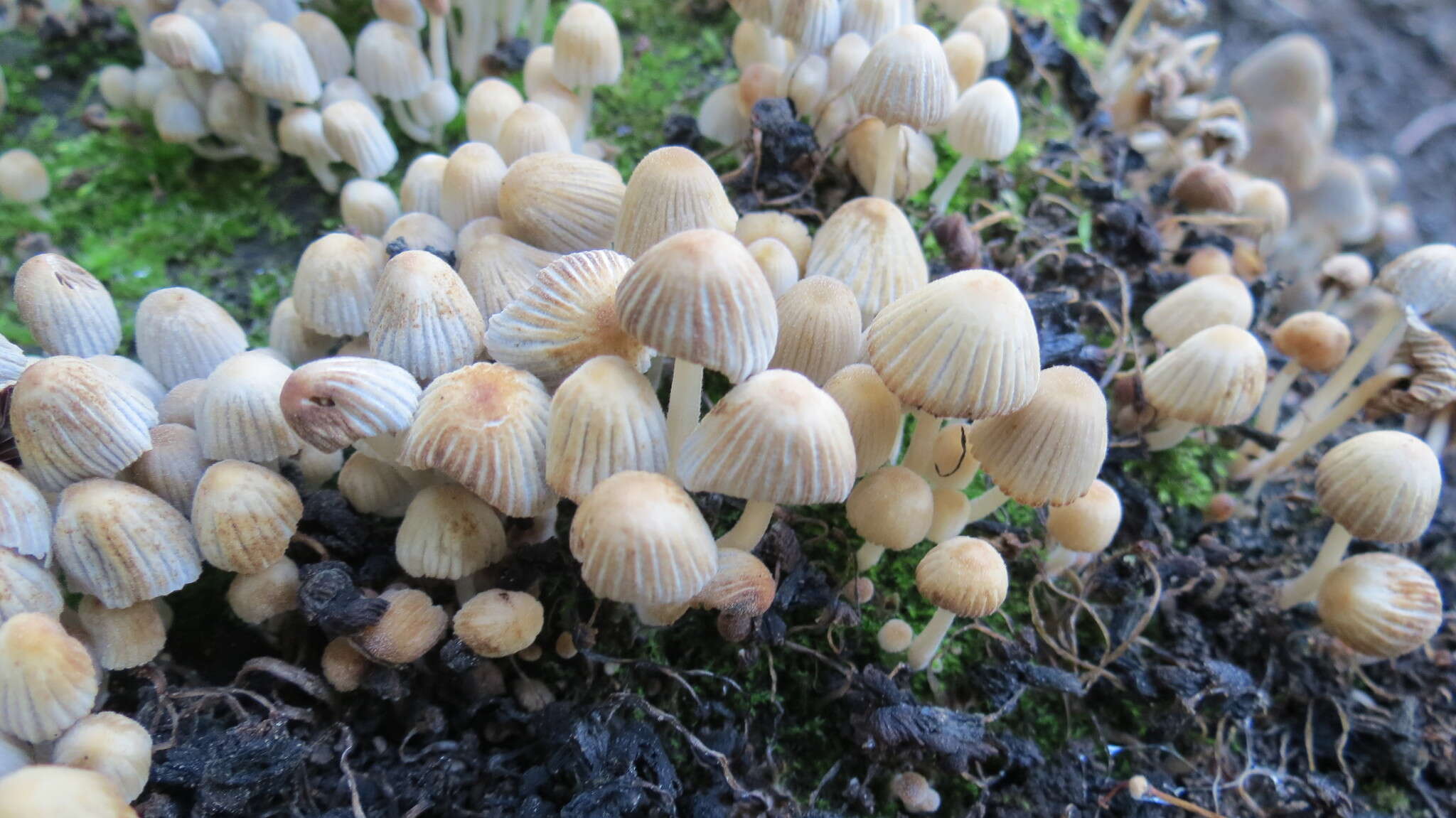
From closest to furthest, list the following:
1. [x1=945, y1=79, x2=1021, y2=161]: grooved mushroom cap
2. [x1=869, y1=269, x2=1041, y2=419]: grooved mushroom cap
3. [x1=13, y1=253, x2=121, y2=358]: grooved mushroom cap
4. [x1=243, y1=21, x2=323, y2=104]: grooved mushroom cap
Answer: [x1=869, y1=269, x2=1041, y2=419]: grooved mushroom cap → [x1=13, y1=253, x2=121, y2=358]: grooved mushroom cap → [x1=945, y1=79, x2=1021, y2=161]: grooved mushroom cap → [x1=243, y1=21, x2=323, y2=104]: grooved mushroom cap

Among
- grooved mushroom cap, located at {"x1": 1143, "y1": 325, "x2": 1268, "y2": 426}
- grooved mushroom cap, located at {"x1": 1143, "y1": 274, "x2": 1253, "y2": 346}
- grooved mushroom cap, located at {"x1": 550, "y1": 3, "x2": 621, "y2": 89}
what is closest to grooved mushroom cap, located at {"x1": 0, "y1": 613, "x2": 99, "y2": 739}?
grooved mushroom cap, located at {"x1": 550, "y1": 3, "x2": 621, "y2": 89}

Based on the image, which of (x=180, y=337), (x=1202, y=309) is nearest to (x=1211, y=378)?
(x=1202, y=309)

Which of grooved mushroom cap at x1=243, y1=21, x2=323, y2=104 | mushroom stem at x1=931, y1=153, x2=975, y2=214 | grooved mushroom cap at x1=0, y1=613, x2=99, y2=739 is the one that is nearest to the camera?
grooved mushroom cap at x1=0, y1=613, x2=99, y2=739

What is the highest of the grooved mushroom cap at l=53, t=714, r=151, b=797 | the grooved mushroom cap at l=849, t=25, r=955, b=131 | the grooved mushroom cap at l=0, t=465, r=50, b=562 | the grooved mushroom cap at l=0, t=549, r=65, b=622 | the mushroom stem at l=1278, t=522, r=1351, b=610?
the grooved mushroom cap at l=849, t=25, r=955, b=131

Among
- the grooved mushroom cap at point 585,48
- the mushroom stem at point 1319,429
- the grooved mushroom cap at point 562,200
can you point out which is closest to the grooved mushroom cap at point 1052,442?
the grooved mushroom cap at point 562,200

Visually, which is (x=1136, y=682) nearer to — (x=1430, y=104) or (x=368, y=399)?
(x=368, y=399)

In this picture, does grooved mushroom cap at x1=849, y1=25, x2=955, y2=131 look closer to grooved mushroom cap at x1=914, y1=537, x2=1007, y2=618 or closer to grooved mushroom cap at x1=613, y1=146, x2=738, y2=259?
grooved mushroom cap at x1=613, y1=146, x2=738, y2=259

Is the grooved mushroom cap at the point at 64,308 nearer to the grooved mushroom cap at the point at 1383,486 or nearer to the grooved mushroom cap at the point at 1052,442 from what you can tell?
the grooved mushroom cap at the point at 1052,442

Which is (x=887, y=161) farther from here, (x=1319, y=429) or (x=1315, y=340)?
(x=1319, y=429)
